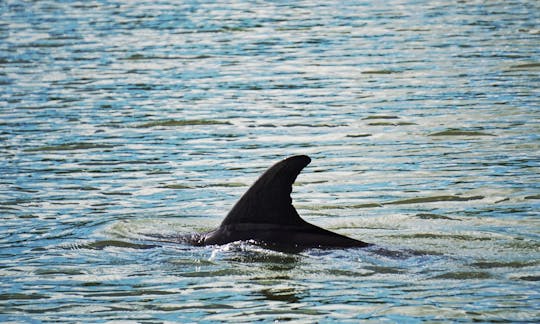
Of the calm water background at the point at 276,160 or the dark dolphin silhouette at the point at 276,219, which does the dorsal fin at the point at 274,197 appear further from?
the calm water background at the point at 276,160

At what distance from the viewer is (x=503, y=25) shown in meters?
29.8

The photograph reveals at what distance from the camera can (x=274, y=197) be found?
11.1 meters

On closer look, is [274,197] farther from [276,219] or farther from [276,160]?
[276,160]

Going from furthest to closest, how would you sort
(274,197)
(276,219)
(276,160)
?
(276,160) → (276,219) → (274,197)

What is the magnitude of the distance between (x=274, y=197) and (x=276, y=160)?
6.02 meters

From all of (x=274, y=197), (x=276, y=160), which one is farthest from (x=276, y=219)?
(x=276, y=160)

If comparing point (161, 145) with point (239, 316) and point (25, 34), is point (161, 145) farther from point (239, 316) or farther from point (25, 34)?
point (25, 34)

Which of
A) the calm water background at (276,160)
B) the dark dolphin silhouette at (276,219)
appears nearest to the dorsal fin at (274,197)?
the dark dolphin silhouette at (276,219)

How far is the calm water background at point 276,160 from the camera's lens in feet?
34.2

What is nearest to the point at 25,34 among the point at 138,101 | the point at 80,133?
the point at 138,101

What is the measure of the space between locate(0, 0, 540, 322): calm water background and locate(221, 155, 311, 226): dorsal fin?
31 cm

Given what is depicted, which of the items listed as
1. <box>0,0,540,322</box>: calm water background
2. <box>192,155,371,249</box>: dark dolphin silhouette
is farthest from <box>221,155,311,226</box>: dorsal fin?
<box>0,0,540,322</box>: calm water background

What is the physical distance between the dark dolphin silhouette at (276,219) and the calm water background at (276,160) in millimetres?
132

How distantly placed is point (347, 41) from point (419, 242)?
58.8ft
